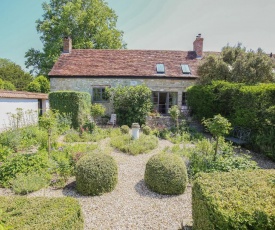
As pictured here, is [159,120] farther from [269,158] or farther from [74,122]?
[269,158]

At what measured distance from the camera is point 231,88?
9.88 meters

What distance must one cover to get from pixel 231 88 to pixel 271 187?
801cm

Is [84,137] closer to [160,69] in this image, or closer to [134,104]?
[134,104]

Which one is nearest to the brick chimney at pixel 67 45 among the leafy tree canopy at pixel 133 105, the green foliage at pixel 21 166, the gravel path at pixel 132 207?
the leafy tree canopy at pixel 133 105

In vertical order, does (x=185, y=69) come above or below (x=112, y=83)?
above

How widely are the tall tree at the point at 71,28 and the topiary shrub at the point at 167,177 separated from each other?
801 inches

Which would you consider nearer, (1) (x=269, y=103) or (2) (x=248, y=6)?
(2) (x=248, y=6)

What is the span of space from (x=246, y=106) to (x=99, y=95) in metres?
10.4

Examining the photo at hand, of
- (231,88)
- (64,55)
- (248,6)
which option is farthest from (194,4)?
(64,55)

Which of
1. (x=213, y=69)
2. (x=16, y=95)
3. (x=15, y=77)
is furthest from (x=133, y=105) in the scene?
(x=15, y=77)

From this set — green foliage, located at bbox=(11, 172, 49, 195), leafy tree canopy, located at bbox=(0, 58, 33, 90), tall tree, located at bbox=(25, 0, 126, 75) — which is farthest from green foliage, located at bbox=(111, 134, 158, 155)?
leafy tree canopy, located at bbox=(0, 58, 33, 90)

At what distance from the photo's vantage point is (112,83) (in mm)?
15133

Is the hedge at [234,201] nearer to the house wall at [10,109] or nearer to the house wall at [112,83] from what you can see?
the house wall at [10,109]

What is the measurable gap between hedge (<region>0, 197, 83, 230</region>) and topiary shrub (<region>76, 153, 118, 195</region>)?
5.11ft
